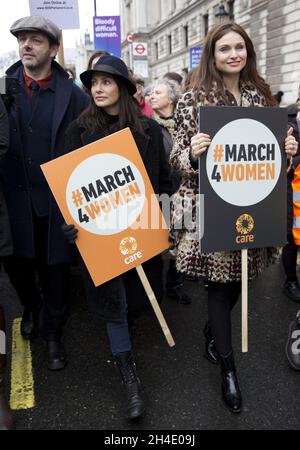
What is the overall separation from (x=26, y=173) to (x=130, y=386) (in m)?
1.42

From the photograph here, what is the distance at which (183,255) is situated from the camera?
7.85ft

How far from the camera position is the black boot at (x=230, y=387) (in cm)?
231

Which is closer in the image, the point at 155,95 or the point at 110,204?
the point at 110,204

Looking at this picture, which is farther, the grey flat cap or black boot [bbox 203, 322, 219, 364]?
black boot [bbox 203, 322, 219, 364]

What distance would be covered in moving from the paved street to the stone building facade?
604 inches

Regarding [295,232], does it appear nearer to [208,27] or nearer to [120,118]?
[120,118]

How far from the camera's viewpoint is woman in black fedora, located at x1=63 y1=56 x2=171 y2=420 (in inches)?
91.4

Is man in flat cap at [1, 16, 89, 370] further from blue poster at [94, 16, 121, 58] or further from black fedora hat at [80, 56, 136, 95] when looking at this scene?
blue poster at [94, 16, 121, 58]

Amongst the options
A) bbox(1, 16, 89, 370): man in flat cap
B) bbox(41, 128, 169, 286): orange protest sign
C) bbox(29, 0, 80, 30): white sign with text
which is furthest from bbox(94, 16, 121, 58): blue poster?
bbox(41, 128, 169, 286): orange protest sign
